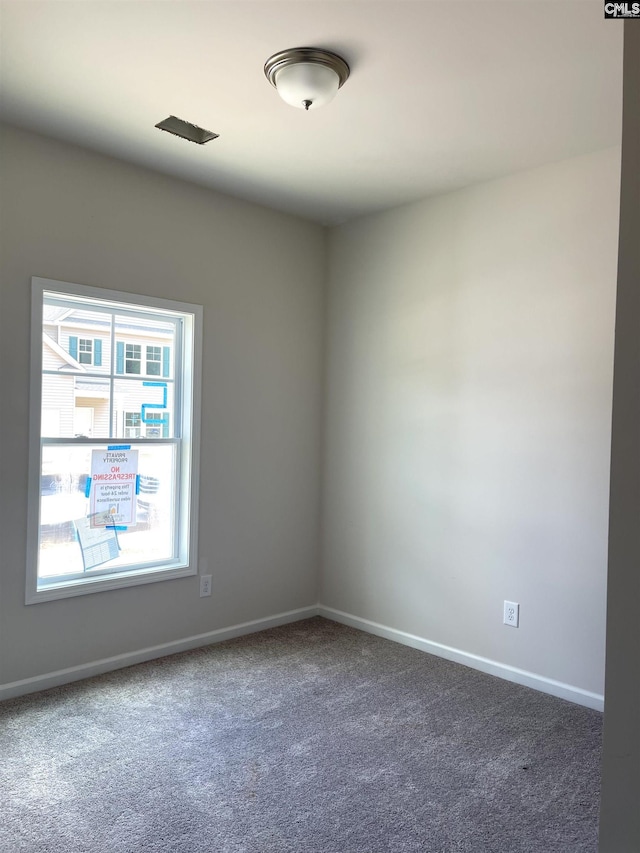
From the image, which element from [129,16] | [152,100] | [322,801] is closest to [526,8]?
[129,16]

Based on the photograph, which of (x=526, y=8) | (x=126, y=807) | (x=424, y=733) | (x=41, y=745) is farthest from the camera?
(x=424, y=733)

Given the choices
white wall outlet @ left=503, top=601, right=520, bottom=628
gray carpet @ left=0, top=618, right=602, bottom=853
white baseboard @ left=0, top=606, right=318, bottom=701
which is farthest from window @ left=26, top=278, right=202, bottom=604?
white wall outlet @ left=503, top=601, right=520, bottom=628

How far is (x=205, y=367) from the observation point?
3.73m

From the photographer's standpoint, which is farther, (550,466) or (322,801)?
(550,466)

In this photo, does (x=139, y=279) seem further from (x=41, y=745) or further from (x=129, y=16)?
(x=41, y=745)

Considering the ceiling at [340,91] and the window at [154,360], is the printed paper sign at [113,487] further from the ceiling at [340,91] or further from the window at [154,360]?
the ceiling at [340,91]

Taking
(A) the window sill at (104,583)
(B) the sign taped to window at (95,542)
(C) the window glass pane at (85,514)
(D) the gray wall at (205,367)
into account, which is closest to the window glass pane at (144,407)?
(C) the window glass pane at (85,514)

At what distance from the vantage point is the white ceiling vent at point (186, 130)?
290cm

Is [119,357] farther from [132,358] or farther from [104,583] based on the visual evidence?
[104,583]

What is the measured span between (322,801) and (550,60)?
2793 millimetres

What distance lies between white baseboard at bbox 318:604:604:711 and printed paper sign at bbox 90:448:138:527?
1602 millimetres

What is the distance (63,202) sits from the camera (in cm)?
313

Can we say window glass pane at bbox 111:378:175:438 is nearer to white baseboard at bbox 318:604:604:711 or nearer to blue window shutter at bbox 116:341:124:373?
blue window shutter at bbox 116:341:124:373

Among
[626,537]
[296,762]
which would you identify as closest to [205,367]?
[296,762]
